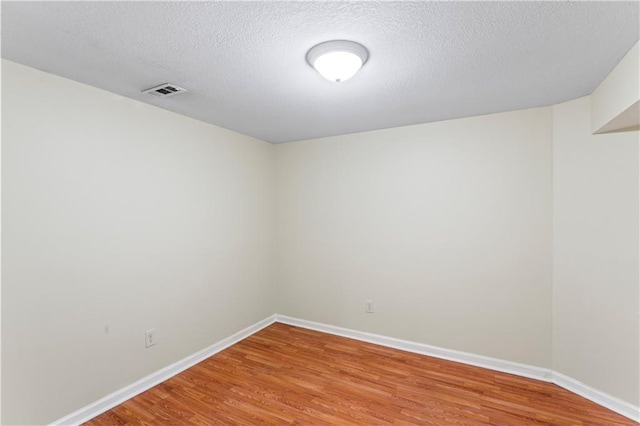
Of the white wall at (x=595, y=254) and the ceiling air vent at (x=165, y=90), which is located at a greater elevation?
the ceiling air vent at (x=165, y=90)

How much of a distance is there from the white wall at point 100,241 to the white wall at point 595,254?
308 cm

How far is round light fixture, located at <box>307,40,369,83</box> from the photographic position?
1.57 m

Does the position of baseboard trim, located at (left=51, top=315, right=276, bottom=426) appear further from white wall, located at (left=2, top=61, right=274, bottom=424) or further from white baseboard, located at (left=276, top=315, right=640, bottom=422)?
white baseboard, located at (left=276, top=315, right=640, bottom=422)

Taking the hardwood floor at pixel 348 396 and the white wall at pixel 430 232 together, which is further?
the white wall at pixel 430 232

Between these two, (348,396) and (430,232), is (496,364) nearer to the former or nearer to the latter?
(430,232)

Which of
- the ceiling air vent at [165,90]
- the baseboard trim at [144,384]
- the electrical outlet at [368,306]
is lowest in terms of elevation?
the baseboard trim at [144,384]

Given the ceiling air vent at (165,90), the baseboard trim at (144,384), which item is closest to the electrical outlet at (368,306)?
the baseboard trim at (144,384)

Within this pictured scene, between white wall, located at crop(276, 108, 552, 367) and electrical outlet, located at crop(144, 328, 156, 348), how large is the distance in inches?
65.9

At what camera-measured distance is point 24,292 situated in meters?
1.81

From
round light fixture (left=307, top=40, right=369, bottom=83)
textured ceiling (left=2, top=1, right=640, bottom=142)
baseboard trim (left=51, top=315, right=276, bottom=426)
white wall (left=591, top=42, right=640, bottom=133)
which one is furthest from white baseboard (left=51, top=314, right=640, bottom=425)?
round light fixture (left=307, top=40, right=369, bottom=83)

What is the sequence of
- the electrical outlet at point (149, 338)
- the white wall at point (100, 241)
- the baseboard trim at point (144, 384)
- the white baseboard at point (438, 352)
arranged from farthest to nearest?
1. the white baseboard at point (438, 352)
2. the electrical outlet at point (149, 338)
3. the baseboard trim at point (144, 384)
4. the white wall at point (100, 241)

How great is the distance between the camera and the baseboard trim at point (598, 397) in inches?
80.3

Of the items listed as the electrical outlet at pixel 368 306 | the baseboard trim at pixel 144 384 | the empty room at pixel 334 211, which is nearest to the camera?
the empty room at pixel 334 211

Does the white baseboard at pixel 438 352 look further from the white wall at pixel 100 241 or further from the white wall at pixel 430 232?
the white wall at pixel 100 241
